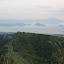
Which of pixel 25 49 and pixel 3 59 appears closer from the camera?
pixel 3 59

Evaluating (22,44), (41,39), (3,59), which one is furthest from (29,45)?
(3,59)

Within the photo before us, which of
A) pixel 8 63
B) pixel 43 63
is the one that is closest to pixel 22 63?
pixel 8 63

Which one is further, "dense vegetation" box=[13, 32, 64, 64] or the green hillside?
"dense vegetation" box=[13, 32, 64, 64]

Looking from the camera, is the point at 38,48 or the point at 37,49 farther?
the point at 37,49

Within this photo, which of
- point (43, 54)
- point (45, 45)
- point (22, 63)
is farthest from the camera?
point (45, 45)

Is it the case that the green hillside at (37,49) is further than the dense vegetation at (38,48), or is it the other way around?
the dense vegetation at (38,48)

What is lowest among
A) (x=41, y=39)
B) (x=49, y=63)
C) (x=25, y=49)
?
(x=49, y=63)

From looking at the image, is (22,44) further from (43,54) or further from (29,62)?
(29,62)

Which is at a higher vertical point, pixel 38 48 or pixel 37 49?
pixel 38 48

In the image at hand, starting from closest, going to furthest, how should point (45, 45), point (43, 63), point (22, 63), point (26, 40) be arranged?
1. point (22, 63)
2. point (43, 63)
3. point (45, 45)
4. point (26, 40)

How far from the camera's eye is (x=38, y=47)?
182 meters

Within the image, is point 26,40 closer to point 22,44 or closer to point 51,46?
point 22,44

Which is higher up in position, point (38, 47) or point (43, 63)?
point (38, 47)

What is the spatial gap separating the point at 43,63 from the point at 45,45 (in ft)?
148
